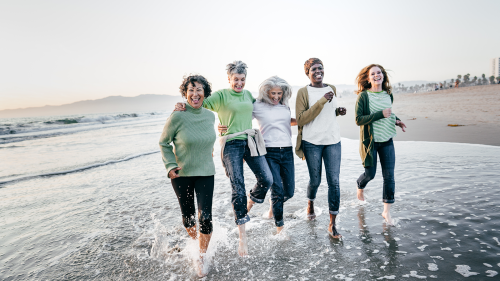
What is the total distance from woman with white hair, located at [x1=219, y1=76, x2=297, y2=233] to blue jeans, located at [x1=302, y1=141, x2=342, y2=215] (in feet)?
0.88

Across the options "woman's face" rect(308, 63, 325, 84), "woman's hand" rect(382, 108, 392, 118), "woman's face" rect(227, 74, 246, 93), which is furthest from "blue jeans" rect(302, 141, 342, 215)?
"woman's face" rect(227, 74, 246, 93)

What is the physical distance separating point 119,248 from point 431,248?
12.2 feet

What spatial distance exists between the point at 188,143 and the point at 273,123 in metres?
1.24

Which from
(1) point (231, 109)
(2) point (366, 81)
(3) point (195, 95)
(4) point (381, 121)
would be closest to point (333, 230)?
(4) point (381, 121)

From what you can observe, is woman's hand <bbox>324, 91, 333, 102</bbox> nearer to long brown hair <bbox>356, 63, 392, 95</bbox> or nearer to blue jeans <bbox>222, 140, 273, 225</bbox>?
long brown hair <bbox>356, 63, 392, 95</bbox>

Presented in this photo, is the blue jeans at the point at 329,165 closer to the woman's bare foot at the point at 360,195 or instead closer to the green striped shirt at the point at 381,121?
the green striped shirt at the point at 381,121

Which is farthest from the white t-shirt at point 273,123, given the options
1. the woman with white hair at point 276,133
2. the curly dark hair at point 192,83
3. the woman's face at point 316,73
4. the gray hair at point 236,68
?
the curly dark hair at point 192,83

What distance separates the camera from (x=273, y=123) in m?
3.62

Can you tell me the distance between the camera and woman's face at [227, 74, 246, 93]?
340cm

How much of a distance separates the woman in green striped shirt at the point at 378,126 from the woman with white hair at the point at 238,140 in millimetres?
1503

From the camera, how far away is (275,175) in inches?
142

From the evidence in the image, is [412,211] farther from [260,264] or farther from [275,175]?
[260,264]

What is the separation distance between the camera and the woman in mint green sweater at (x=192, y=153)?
288 cm

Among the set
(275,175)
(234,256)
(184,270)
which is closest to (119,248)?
(184,270)
